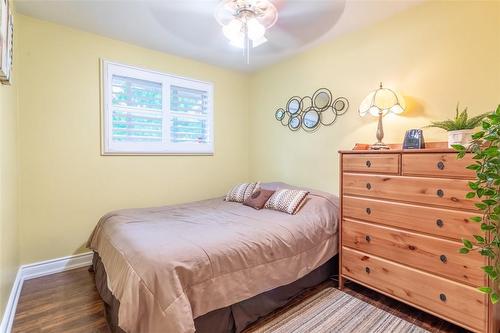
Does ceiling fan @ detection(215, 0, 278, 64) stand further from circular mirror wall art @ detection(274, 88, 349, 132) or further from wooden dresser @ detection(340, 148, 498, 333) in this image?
wooden dresser @ detection(340, 148, 498, 333)

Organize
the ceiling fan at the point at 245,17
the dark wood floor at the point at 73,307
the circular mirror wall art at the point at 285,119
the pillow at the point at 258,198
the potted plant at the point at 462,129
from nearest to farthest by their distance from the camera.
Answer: the potted plant at the point at 462,129, the dark wood floor at the point at 73,307, the ceiling fan at the point at 245,17, the pillow at the point at 258,198, the circular mirror wall art at the point at 285,119

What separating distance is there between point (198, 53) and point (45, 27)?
4.82 feet

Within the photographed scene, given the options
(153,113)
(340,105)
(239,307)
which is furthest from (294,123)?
(239,307)

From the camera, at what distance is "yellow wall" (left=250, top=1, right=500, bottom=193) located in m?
1.85

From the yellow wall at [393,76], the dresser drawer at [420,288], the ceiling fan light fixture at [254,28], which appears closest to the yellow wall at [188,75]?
the yellow wall at [393,76]

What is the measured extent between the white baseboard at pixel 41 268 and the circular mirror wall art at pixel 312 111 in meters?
2.73

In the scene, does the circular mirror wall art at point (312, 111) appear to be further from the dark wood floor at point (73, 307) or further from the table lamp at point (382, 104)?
the dark wood floor at point (73, 307)

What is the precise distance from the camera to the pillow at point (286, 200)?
7.77 ft

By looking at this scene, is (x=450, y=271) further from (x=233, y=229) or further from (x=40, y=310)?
(x=40, y=310)

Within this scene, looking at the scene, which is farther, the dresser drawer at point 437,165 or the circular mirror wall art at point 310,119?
the circular mirror wall art at point 310,119

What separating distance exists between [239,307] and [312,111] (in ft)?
7.21

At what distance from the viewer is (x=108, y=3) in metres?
2.14

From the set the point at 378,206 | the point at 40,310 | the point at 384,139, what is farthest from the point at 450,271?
the point at 40,310

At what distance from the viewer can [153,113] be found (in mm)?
3002
